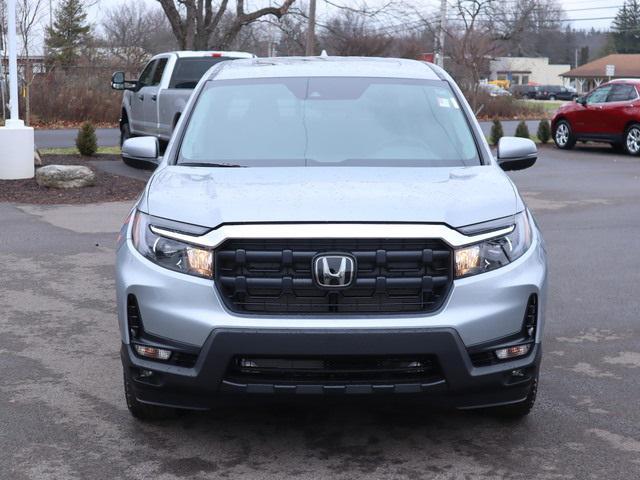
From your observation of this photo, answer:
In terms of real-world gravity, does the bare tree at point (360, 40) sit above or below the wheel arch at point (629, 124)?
above

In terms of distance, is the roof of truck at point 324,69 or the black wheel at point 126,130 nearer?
the roof of truck at point 324,69

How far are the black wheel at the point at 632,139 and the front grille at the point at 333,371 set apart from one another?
19.1m

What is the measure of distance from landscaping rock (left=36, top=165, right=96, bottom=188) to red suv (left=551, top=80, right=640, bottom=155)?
1276 centimetres

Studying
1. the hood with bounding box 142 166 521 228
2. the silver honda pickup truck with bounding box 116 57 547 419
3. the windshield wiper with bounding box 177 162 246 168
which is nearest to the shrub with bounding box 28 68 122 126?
the windshield wiper with bounding box 177 162 246 168

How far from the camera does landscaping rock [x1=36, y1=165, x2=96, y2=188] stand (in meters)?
14.1

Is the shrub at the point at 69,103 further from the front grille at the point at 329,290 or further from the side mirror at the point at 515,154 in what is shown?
the front grille at the point at 329,290

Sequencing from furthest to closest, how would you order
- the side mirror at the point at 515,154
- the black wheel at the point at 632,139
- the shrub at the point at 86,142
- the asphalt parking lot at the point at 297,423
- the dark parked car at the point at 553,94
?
1. the dark parked car at the point at 553,94
2. the black wheel at the point at 632,139
3. the shrub at the point at 86,142
4. the side mirror at the point at 515,154
5. the asphalt parking lot at the point at 297,423

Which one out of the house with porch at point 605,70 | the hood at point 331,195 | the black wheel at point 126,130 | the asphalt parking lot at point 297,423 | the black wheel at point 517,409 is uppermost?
the house with porch at point 605,70

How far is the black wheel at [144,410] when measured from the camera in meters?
4.70

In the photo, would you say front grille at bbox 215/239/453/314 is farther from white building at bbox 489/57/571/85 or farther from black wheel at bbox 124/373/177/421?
white building at bbox 489/57/571/85

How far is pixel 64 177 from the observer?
1419 cm

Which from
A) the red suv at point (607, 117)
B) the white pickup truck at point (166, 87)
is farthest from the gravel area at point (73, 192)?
the red suv at point (607, 117)

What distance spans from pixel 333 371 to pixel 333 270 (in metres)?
0.42

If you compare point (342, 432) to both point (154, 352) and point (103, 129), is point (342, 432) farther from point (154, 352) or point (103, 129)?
point (103, 129)
